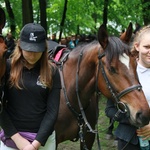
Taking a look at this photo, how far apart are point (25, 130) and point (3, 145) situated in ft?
0.91

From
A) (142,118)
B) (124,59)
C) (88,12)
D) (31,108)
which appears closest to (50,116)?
(31,108)

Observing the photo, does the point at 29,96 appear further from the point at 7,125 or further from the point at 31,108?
the point at 7,125

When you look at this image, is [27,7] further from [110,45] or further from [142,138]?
[142,138]

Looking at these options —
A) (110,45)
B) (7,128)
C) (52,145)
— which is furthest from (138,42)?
(7,128)

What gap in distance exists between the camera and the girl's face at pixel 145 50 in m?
2.67

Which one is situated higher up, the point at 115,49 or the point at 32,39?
Result: the point at 32,39

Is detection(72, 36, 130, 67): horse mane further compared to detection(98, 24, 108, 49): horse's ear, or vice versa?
detection(98, 24, 108, 49): horse's ear

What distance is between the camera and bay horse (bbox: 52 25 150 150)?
279 cm

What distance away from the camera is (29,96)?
8.27 ft

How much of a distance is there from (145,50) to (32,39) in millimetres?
→ 1042

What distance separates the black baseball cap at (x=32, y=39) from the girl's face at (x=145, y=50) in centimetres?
93

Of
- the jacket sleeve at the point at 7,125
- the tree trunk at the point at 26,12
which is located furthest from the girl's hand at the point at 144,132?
the tree trunk at the point at 26,12

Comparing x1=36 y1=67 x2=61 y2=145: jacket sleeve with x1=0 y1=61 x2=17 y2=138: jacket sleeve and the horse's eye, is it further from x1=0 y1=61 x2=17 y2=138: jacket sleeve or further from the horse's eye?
the horse's eye

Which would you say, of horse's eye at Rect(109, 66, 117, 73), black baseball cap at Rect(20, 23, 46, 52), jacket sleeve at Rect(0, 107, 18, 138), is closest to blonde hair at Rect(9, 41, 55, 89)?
black baseball cap at Rect(20, 23, 46, 52)
